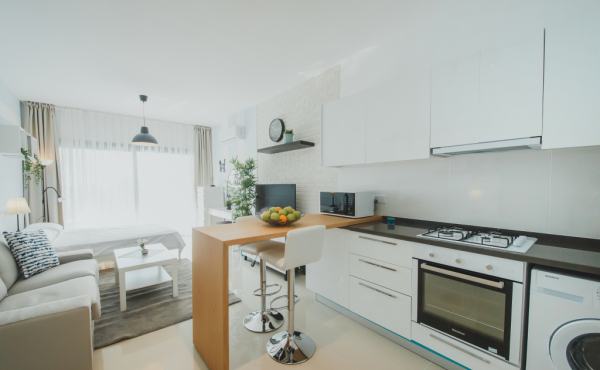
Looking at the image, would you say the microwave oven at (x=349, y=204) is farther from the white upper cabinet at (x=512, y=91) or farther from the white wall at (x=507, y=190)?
the white upper cabinet at (x=512, y=91)

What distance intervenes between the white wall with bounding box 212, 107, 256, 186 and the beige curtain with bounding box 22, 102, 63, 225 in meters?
2.95

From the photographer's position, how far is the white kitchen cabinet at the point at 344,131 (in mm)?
2443

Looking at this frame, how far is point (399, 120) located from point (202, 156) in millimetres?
5357

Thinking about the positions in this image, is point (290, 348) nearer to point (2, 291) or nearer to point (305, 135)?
point (2, 291)

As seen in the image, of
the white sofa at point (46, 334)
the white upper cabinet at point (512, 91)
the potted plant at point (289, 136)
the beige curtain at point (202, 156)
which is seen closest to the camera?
the white sofa at point (46, 334)

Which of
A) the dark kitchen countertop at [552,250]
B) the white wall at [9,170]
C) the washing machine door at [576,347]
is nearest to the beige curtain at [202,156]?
the white wall at [9,170]

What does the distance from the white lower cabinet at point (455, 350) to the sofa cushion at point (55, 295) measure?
2.35m

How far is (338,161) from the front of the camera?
8.78 ft

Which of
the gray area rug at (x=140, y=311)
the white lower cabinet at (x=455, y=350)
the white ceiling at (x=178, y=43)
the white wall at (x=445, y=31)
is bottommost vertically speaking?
the gray area rug at (x=140, y=311)

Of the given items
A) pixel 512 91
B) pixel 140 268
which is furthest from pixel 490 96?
pixel 140 268

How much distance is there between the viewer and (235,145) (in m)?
5.40

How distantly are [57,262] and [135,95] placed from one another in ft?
9.27

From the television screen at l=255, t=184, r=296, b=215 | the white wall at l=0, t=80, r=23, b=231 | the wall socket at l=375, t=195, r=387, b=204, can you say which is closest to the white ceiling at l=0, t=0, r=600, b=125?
the white wall at l=0, t=80, r=23, b=231

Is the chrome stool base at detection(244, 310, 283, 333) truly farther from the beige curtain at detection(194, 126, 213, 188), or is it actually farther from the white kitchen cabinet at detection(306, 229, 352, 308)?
the beige curtain at detection(194, 126, 213, 188)
